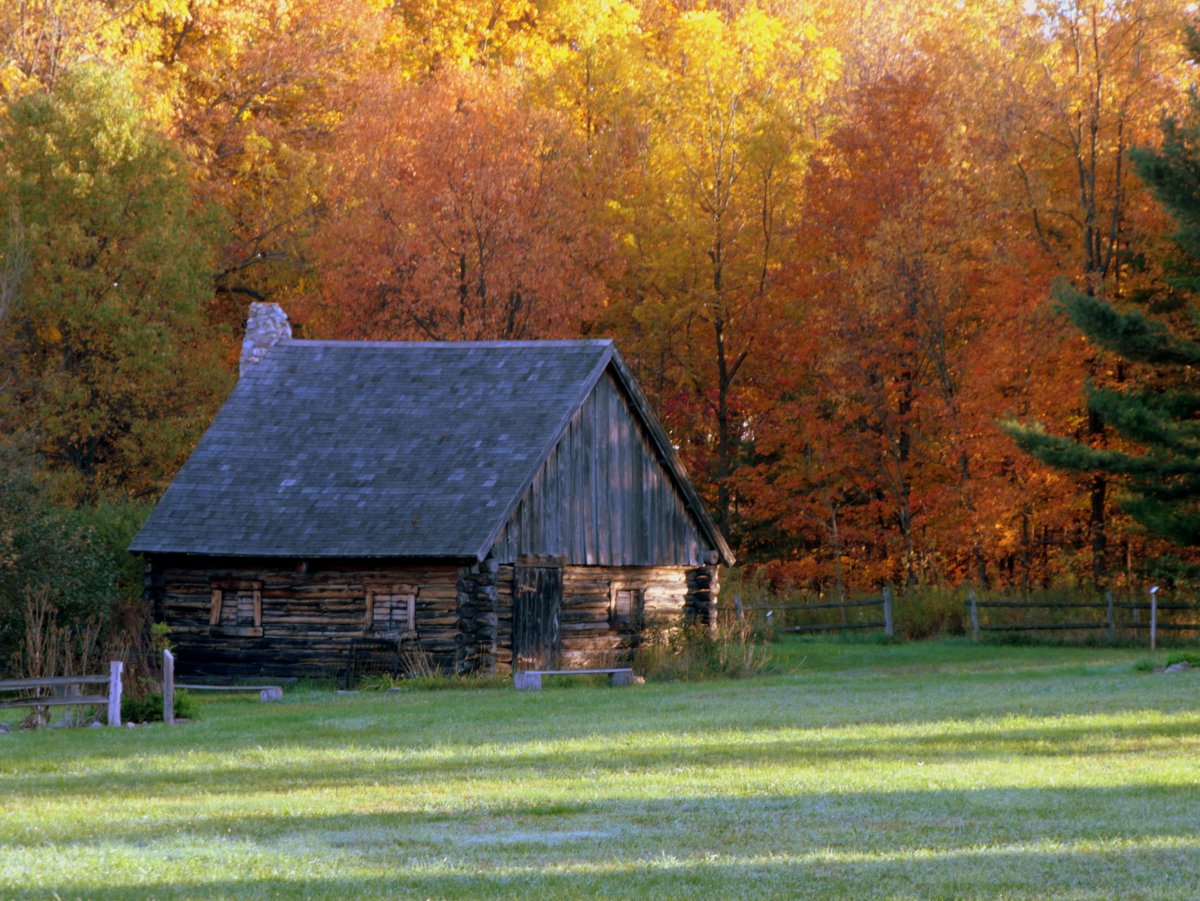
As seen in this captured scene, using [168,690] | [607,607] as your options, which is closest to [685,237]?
[607,607]

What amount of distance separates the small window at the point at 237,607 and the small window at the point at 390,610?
2299mm

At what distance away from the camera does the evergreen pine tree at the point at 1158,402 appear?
121 ft

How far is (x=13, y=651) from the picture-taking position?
28.6 m

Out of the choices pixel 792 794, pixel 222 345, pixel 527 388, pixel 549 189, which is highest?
pixel 549 189

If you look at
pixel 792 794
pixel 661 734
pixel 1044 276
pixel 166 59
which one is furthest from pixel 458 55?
pixel 792 794

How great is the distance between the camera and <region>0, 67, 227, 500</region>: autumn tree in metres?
44.3

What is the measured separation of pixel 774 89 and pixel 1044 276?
44.1ft

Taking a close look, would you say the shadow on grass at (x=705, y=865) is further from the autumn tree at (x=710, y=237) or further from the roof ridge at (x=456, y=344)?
the autumn tree at (x=710, y=237)

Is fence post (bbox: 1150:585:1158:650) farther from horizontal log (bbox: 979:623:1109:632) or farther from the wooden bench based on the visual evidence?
the wooden bench

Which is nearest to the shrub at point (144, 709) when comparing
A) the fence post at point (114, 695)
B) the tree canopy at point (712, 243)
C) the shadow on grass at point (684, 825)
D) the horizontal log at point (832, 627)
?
the fence post at point (114, 695)

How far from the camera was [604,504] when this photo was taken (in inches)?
1339

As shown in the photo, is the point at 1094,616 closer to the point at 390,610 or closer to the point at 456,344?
the point at 456,344

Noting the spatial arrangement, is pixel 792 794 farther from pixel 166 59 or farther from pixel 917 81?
pixel 166 59

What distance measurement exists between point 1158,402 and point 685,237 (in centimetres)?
1609
